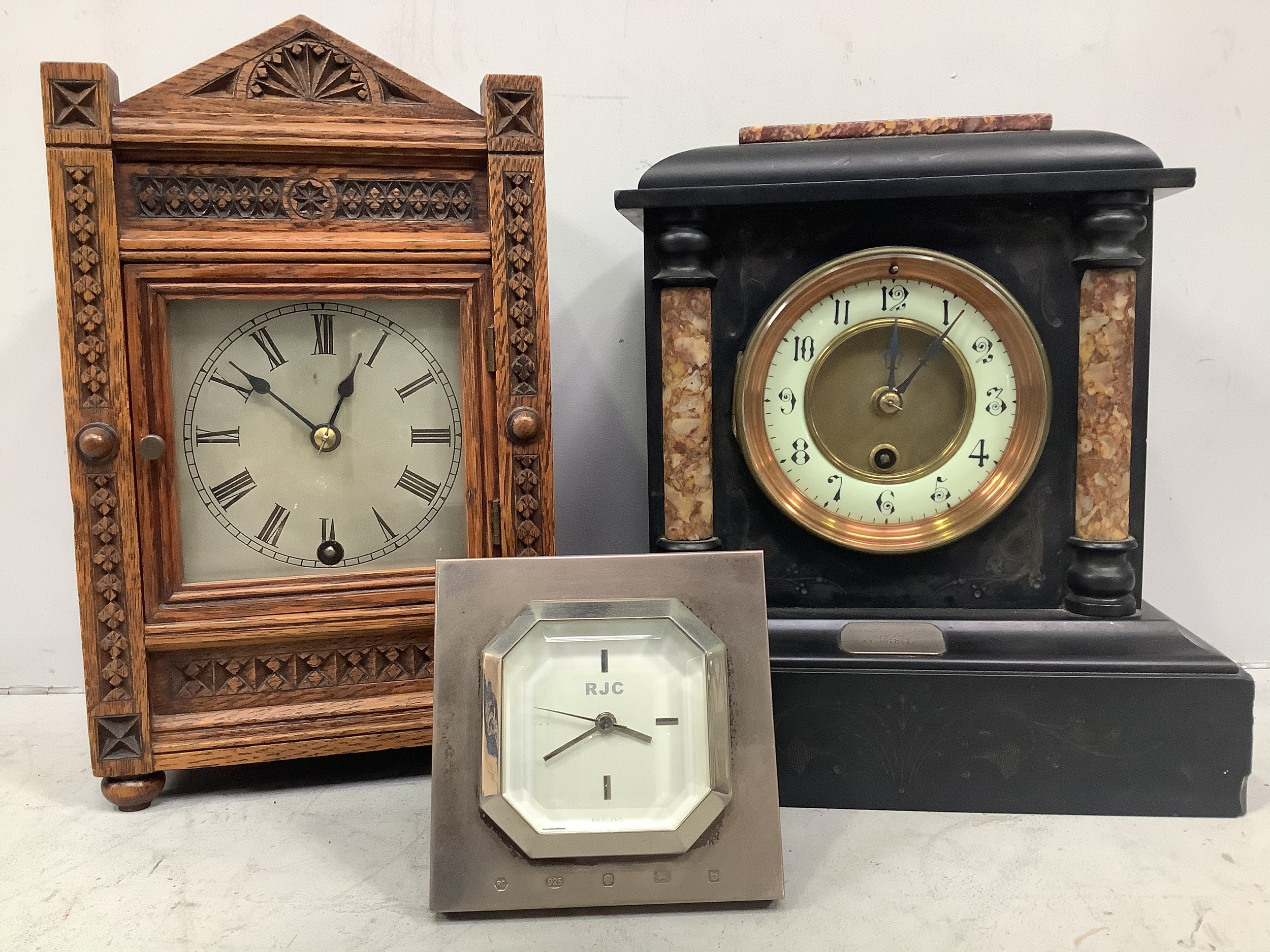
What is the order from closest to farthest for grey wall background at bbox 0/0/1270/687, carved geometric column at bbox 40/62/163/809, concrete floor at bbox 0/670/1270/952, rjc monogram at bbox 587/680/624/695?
concrete floor at bbox 0/670/1270/952 → rjc monogram at bbox 587/680/624/695 → carved geometric column at bbox 40/62/163/809 → grey wall background at bbox 0/0/1270/687

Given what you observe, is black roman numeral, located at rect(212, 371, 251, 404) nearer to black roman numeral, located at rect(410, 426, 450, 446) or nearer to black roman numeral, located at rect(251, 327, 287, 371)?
black roman numeral, located at rect(251, 327, 287, 371)

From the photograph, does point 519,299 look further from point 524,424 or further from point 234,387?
point 234,387

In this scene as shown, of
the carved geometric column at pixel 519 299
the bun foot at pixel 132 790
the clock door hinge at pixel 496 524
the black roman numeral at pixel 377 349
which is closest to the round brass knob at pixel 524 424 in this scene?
the carved geometric column at pixel 519 299

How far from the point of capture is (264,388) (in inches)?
54.6

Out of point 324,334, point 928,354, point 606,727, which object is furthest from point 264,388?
point 928,354

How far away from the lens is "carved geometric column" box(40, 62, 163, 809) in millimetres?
1258

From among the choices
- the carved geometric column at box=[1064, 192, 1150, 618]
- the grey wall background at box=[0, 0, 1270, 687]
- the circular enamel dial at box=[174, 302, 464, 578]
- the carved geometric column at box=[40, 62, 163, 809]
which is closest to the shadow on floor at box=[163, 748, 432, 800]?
the carved geometric column at box=[40, 62, 163, 809]

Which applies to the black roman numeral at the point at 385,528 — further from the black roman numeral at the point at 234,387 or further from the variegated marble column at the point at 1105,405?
the variegated marble column at the point at 1105,405

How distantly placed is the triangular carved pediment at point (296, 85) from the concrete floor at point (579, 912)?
1.00m

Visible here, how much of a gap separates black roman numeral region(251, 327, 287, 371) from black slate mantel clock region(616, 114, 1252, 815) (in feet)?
1.81

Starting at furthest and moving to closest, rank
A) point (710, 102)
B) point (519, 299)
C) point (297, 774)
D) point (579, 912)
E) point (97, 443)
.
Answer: point (710, 102), point (297, 774), point (519, 299), point (97, 443), point (579, 912)

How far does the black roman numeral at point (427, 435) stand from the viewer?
143 cm

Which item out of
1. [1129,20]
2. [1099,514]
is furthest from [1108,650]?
[1129,20]

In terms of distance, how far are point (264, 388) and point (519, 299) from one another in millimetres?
402
